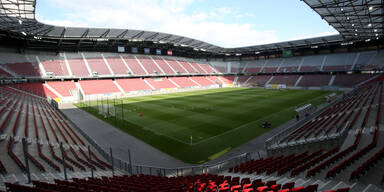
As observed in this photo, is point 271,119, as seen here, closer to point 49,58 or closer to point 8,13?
point 8,13

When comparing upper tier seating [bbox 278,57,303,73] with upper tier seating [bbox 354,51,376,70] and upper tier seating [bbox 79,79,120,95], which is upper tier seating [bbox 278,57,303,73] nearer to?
upper tier seating [bbox 354,51,376,70]

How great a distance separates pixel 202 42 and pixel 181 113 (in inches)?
1663

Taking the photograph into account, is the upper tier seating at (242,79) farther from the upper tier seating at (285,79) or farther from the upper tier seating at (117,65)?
the upper tier seating at (117,65)

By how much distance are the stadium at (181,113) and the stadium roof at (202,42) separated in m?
0.22

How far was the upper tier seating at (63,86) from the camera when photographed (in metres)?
43.4

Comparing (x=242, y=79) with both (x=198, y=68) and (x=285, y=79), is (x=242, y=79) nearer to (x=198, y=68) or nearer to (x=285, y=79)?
(x=285, y=79)

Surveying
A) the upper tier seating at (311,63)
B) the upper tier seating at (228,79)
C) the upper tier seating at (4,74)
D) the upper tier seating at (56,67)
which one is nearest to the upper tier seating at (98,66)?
the upper tier seating at (56,67)

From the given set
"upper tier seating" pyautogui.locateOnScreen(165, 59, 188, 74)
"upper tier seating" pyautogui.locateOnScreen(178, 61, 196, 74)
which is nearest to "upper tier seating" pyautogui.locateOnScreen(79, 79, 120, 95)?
"upper tier seating" pyautogui.locateOnScreen(165, 59, 188, 74)

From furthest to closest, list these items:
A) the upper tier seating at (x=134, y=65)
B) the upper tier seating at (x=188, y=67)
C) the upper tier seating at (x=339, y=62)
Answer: the upper tier seating at (x=188, y=67)
the upper tier seating at (x=134, y=65)
the upper tier seating at (x=339, y=62)

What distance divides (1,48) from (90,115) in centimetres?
3475

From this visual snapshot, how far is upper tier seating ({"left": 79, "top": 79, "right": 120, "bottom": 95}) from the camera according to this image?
1858 inches

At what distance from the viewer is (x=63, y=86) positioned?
151 feet

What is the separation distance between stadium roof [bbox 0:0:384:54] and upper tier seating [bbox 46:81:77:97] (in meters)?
10.5

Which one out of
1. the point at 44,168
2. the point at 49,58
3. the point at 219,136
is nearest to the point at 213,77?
the point at 49,58
